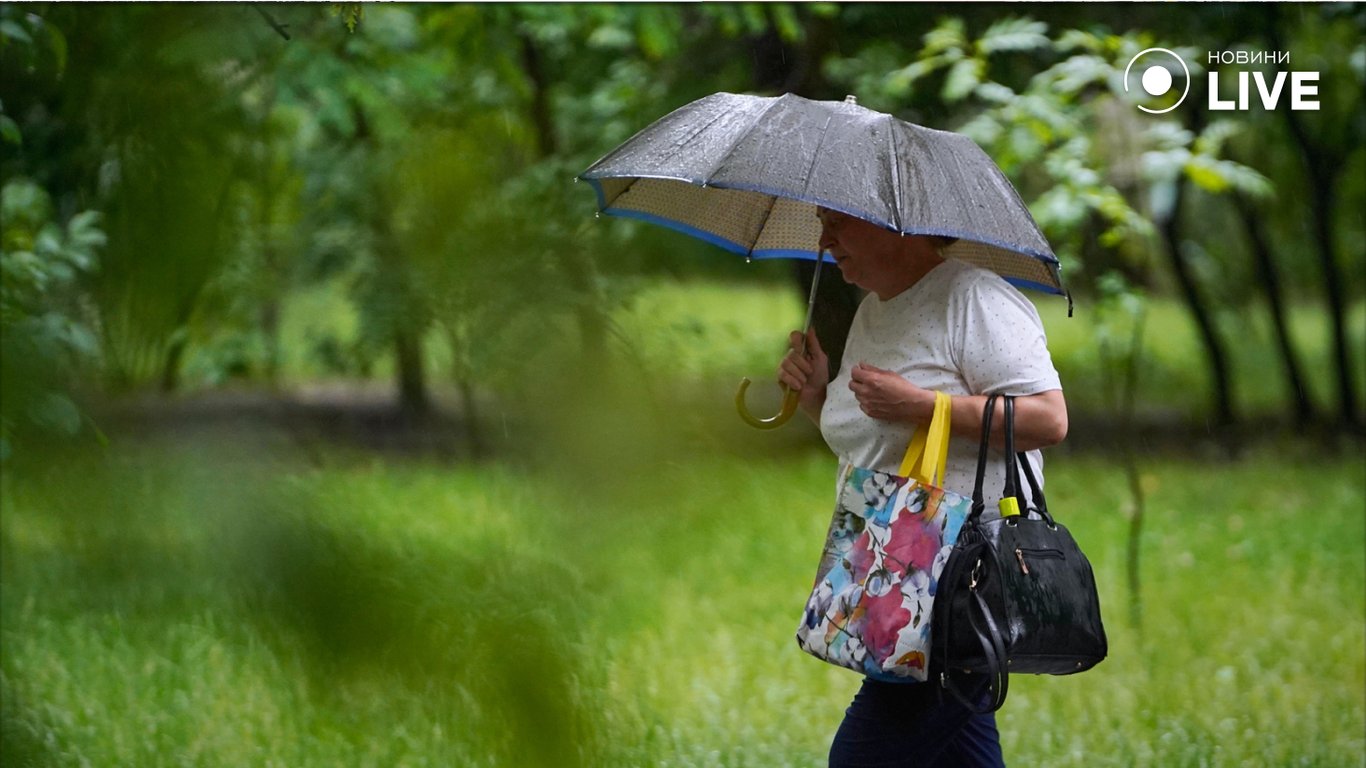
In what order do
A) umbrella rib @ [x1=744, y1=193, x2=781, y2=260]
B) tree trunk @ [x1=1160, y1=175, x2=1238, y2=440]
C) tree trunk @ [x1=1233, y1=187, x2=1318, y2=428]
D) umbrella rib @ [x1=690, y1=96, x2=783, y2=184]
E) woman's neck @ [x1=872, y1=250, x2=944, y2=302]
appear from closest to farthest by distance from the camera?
umbrella rib @ [x1=690, y1=96, x2=783, y2=184], woman's neck @ [x1=872, y1=250, x2=944, y2=302], umbrella rib @ [x1=744, y1=193, x2=781, y2=260], tree trunk @ [x1=1160, y1=175, x2=1238, y2=440], tree trunk @ [x1=1233, y1=187, x2=1318, y2=428]

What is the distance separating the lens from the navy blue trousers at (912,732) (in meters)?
2.40

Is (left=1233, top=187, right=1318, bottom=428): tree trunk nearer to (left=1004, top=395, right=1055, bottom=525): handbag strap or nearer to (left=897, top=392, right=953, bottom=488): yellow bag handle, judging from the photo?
(left=1004, top=395, right=1055, bottom=525): handbag strap

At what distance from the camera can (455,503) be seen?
1398mm

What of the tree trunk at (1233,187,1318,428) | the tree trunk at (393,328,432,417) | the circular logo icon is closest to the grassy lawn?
the tree trunk at (393,328,432,417)

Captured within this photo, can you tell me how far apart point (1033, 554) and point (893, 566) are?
23 cm

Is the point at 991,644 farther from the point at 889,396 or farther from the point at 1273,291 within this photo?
the point at 1273,291

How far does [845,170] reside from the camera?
230 cm

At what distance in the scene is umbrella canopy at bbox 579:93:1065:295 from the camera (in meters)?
2.26

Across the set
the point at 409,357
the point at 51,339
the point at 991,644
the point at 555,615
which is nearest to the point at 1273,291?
the point at 991,644

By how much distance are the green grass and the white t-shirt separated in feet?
0.81

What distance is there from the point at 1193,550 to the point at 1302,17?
326cm

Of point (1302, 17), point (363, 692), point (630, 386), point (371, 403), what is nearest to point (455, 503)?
point (630, 386)

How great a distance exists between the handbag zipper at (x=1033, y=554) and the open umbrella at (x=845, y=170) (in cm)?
47

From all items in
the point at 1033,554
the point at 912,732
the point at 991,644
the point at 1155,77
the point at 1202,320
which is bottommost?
the point at 1202,320
